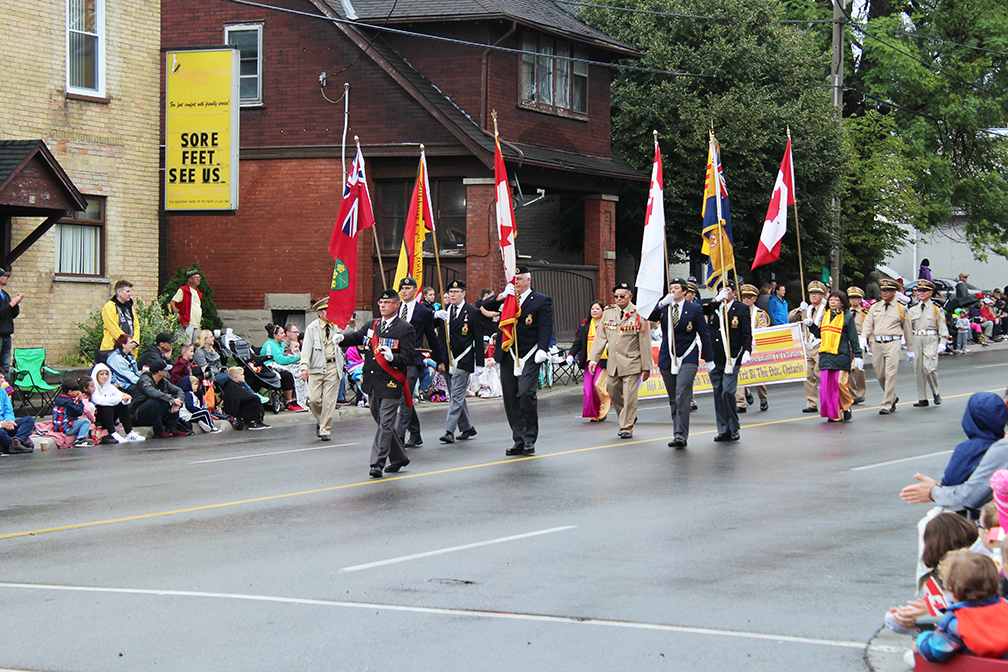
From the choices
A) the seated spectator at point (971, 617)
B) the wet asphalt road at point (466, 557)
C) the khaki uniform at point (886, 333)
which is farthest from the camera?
the khaki uniform at point (886, 333)

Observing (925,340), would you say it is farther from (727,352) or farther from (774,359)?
(727,352)

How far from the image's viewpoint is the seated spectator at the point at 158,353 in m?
17.9

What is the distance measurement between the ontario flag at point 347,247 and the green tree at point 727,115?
13.1 meters

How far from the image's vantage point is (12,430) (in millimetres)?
15734

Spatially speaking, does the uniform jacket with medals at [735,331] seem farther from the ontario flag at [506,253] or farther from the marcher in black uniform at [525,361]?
the ontario flag at [506,253]

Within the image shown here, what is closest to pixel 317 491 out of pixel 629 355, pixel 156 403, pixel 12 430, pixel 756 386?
pixel 629 355

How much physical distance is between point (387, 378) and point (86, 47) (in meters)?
13.4

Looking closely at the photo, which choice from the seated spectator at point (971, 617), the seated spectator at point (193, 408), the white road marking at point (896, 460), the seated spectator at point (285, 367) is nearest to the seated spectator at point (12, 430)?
the seated spectator at point (193, 408)

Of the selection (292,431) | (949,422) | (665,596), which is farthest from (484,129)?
(665,596)

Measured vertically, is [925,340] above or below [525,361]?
above

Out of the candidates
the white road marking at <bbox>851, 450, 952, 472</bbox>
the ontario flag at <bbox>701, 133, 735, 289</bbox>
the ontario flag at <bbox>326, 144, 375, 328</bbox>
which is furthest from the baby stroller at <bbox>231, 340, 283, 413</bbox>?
the white road marking at <bbox>851, 450, 952, 472</bbox>

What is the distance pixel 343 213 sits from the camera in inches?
735

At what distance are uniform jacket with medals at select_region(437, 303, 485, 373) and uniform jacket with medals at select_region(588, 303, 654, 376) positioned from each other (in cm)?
178

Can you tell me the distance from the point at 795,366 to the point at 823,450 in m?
6.78
